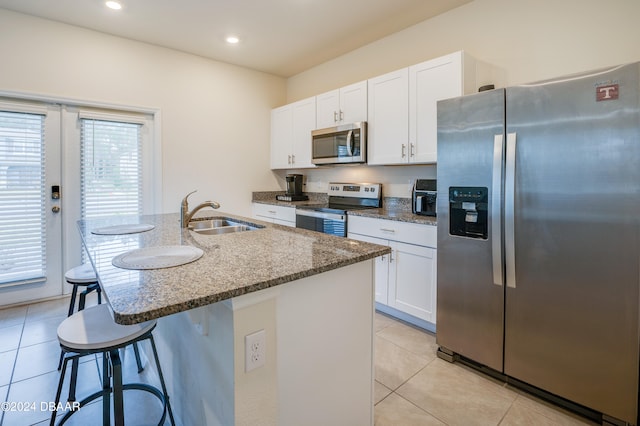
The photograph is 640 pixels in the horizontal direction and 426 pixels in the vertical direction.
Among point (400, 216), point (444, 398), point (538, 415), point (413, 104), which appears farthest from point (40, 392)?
point (413, 104)

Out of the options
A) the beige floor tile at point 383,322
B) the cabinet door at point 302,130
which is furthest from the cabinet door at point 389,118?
the beige floor tile at point 383,322

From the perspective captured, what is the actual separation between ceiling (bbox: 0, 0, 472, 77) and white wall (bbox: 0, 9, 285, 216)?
0.54 feet

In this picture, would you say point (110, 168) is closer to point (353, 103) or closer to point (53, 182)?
point (53, 182)

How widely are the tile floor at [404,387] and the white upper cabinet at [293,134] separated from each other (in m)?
2.44

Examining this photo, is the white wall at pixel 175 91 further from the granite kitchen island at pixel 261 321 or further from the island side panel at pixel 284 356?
the island side panel at pixel 284 356

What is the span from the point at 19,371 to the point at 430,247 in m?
2.89

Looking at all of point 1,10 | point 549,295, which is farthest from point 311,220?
point 1,10

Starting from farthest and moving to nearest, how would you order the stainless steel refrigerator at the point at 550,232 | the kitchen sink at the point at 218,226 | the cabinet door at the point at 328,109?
1. the cabinet door at the point at 328,109
2. the kitchen sink at the point at 218,226
3. the stainless steel refrigerator at the point at 550,232

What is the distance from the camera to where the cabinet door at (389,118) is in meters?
2.92

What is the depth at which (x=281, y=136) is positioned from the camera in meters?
4.51

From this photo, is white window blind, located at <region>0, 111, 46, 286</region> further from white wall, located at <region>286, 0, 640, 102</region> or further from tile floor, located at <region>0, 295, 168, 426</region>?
white wall, located at <region>286, 0, 640, 102</region>

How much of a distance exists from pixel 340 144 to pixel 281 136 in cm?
129

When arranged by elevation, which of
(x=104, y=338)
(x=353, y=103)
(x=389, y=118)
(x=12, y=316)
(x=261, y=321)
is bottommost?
(x=12, y=316)

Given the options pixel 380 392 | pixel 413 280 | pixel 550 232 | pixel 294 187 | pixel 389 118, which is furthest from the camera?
pixel 294 187
